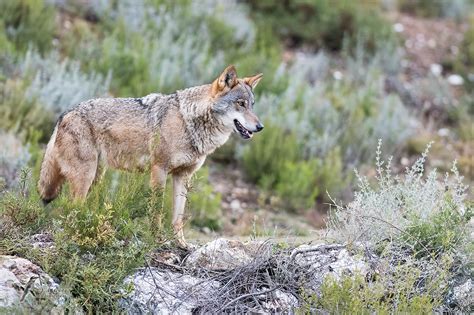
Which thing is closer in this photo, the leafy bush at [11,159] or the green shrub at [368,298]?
the green shrub at [368,298]

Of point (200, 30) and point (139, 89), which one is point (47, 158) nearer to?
point (139, 89)

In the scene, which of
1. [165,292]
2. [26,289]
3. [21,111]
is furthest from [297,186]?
[26,289]

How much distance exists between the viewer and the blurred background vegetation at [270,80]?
1023 cm

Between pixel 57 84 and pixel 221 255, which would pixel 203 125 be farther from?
pixel 57 84

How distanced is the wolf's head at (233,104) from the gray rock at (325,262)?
1.24 meters

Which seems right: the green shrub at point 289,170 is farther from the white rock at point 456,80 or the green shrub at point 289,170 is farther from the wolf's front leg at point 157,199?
the white rock at point 456,80

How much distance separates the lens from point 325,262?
5.84 m

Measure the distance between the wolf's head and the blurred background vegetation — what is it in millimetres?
1994

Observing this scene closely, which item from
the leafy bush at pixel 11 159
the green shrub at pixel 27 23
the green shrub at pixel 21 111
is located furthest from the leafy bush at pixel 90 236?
the green shrub at pixel 27 23

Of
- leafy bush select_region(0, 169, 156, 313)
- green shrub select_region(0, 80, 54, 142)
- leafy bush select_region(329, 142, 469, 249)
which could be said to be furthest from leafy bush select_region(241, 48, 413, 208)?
leafy bush select_region(0, 169, 156, 313)

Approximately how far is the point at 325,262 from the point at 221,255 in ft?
2.45

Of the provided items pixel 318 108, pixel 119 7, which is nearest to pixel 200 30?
pixel 119 7

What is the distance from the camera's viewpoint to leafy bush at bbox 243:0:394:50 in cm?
1516

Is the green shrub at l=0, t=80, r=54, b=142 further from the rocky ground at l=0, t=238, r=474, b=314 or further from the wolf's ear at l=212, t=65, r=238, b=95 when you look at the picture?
the rocky ground at l=0, t=238, r=474, b=314
